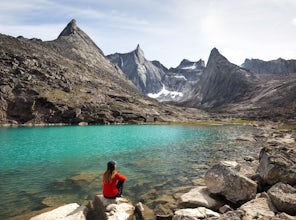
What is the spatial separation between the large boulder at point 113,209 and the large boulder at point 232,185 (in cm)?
732

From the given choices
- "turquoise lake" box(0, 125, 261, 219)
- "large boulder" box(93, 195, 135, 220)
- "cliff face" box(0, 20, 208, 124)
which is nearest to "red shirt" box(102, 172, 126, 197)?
"large boulder" box(93, 195, 135, 220)

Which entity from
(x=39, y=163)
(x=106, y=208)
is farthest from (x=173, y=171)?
(x=39, y=163)

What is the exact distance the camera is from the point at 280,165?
2020 cm

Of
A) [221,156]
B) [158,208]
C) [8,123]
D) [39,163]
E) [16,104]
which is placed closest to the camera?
[158,208]

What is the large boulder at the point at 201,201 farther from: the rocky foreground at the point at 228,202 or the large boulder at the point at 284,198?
the large boulder at the point at 284,198

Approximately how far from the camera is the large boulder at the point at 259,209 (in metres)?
14.4

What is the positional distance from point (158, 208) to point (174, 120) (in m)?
175

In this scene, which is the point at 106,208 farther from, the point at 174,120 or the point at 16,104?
the point at 174,120

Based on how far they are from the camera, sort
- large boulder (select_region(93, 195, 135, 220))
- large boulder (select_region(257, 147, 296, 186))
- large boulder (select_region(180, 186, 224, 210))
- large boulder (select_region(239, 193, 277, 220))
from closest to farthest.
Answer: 1. large boulder (select_region(239, 193, 277, 220))
2. large boulder (select_region(93, 195, 135, 220))
3. large boulder (select_region(180, 186, 224, 210))
4. large boulder (select_region(257, 147, 296, 186))

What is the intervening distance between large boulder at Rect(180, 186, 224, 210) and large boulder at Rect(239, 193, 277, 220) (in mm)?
2963

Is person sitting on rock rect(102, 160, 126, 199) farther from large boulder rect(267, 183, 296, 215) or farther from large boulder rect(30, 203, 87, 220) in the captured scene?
large boulder rect(267, 183, 296, 215)

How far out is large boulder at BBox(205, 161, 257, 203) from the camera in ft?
61.4

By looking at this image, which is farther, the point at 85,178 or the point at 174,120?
the point at 174,120

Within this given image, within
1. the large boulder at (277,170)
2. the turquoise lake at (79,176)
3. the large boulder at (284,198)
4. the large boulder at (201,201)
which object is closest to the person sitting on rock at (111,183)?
the turquoise lake at (79,176)
